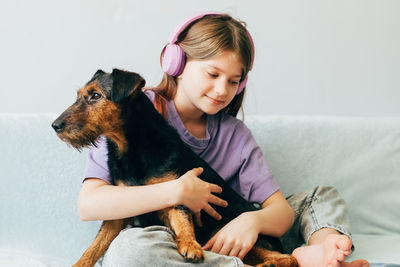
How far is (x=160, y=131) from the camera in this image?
1.45 meters

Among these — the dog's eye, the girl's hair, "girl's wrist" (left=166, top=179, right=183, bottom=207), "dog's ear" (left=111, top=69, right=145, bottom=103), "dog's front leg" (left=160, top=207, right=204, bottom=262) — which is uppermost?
the girl's hair

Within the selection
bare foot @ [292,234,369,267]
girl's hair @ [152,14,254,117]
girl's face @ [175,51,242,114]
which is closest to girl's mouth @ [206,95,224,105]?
girl's face @ [175,51,242,114]

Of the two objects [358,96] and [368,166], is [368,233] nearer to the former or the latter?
[368,166]

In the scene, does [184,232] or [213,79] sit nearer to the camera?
[184,232]

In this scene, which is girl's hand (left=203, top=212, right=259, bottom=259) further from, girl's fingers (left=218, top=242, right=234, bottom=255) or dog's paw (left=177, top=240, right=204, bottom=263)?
dog's paw (left=177, top=240, right=204, bottom=263)

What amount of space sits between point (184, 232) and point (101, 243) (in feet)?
1.14

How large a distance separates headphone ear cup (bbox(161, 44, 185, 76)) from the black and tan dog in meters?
0.18

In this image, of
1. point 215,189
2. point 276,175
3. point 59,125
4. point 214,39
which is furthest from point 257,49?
point 59,125

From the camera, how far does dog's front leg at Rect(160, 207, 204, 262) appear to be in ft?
3.90

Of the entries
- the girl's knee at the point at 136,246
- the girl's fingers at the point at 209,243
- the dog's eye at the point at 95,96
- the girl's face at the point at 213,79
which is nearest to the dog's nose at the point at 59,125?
the dog's eye at the point at 95,96

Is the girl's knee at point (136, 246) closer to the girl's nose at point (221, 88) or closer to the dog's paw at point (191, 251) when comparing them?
the dog's paw at point (191, 251)

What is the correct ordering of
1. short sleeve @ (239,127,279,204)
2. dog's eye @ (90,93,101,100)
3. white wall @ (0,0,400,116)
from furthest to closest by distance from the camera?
white wall @ (0,0,400,116) → short sleeve @ (239,127,279,204) → dog's eye @ (90,93,101,100)

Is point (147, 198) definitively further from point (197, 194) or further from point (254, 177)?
point (254, 177)

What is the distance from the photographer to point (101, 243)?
4.84 feet
